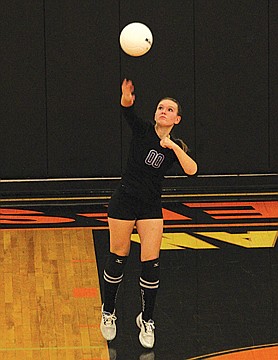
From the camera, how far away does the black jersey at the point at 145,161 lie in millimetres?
7902

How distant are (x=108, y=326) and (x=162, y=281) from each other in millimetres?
1936

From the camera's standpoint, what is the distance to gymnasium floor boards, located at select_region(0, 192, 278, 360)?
8078 mm

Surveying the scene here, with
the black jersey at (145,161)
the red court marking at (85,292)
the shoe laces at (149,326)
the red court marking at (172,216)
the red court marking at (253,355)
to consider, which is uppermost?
the black jersey at (145,161)

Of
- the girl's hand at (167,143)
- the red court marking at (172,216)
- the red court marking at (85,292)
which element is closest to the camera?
the girl's hand at (167,143)

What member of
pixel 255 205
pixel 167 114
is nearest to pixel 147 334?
pixel 167 114

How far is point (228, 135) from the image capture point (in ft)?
48.0

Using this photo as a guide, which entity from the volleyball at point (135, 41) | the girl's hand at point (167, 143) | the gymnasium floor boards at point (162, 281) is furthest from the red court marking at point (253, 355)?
the volleyball at point (135, 41)

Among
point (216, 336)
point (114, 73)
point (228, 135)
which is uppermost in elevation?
point (114, 73)

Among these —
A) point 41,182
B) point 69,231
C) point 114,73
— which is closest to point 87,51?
point 114,73

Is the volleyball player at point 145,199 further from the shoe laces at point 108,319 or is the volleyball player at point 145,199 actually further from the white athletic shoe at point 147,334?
the shoe laces at point 108,319

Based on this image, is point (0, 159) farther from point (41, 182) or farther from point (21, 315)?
point (21, 315)

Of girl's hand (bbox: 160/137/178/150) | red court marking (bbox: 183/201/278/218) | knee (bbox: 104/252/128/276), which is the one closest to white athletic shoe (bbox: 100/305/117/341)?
knee (bbox: 104/252/128/276)

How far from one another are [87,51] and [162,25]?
119cm

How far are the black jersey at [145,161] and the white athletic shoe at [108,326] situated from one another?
1104mm
